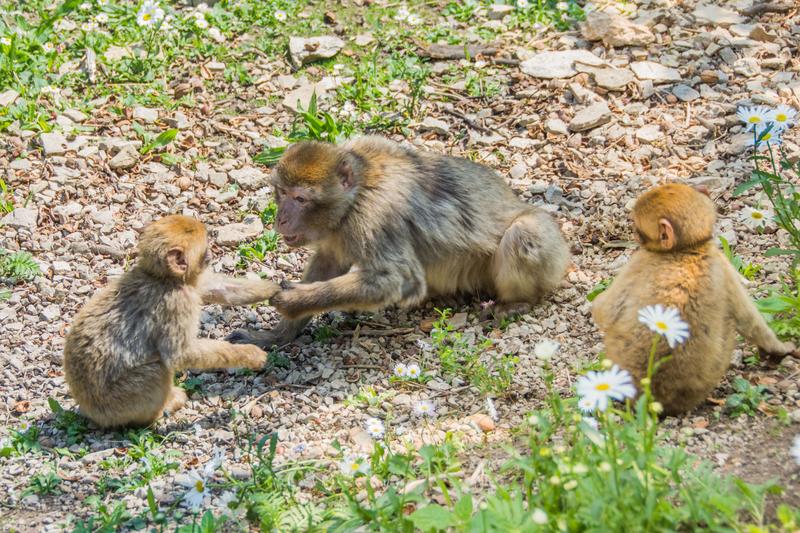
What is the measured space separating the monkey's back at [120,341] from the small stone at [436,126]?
3.56m

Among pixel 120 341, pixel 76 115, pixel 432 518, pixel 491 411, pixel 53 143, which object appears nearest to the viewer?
pixel 432 518

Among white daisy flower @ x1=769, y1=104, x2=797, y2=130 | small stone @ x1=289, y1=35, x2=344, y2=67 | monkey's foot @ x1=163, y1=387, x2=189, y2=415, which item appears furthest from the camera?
small stone @ x1=289, y1=35, x2=344, y2=67

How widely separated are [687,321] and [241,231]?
4.19 m

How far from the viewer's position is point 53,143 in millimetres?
9016

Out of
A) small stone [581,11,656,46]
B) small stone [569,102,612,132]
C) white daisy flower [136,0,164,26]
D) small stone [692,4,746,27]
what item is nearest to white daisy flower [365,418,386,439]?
small stone [569,102,612,132]

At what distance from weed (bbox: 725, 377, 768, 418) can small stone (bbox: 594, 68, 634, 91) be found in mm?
4353

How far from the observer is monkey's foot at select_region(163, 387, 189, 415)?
6652 mm

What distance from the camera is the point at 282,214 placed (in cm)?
712

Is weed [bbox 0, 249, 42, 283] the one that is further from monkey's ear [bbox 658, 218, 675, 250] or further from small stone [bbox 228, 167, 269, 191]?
monkey's ear [bbox 658, 218, 675, 250]

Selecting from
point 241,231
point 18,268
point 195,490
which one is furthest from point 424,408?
point 18,268

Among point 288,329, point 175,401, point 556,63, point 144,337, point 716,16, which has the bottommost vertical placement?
point 175,401

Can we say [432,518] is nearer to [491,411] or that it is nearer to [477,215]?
[491,411]

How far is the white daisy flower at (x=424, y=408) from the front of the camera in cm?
604

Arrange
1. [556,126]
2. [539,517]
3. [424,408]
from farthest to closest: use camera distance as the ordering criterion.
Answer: [556,126], [424,408], [539,517]
